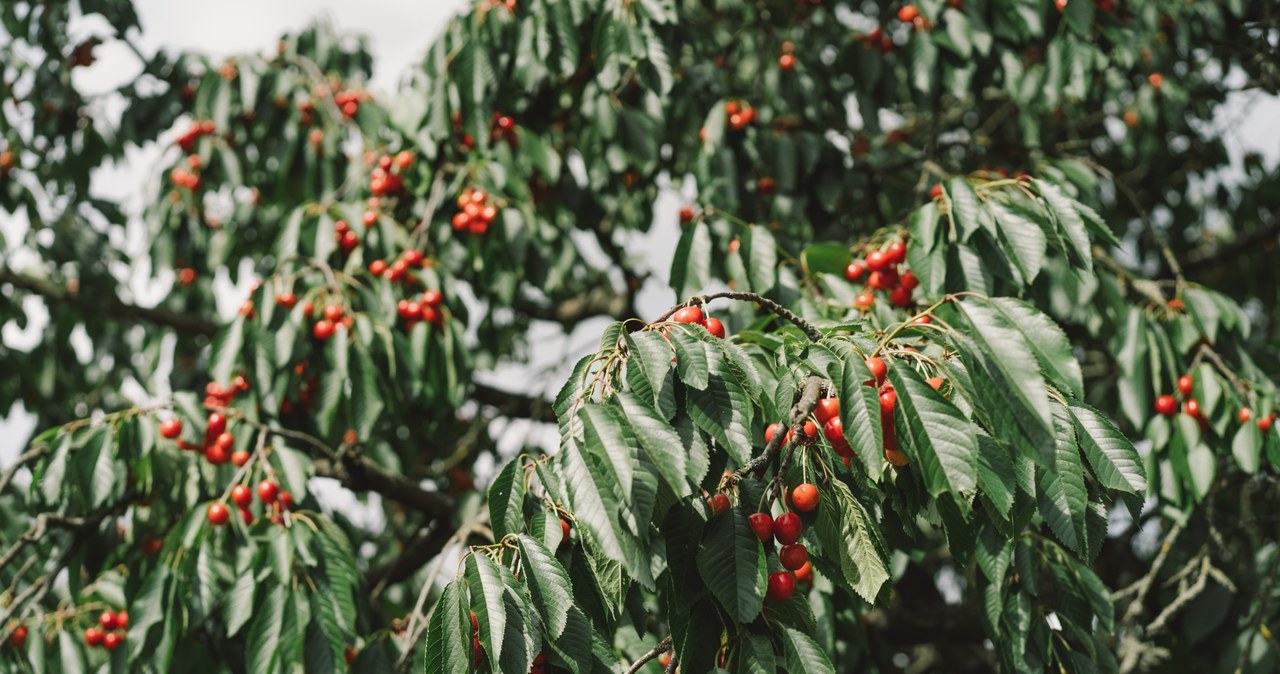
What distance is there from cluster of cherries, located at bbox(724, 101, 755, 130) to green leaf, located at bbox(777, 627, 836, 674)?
1.98 meters

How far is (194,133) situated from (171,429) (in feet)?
5.16

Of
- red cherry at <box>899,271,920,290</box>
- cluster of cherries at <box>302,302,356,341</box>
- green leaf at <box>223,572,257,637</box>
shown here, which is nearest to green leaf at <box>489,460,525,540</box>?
green leaf at <box>223,572,257,637</box>

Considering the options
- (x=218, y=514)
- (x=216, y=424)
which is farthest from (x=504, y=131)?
(x=218, y=514)

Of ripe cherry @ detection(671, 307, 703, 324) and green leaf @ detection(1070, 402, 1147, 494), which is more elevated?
ripe cherry @ detection(671, 307, 703, 324)

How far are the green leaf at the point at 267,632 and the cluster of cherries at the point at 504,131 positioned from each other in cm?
160

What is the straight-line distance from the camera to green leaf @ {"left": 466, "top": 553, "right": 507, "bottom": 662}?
4.34ft

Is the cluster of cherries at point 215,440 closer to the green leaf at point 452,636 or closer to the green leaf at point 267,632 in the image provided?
the green leaf at point 267,632

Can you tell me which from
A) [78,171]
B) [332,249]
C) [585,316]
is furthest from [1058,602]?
[78,171]

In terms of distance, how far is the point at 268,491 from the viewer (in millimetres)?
2420

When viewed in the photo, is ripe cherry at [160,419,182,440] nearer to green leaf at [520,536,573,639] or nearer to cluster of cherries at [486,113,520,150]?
cluster of cherries at [486,113,520,150]

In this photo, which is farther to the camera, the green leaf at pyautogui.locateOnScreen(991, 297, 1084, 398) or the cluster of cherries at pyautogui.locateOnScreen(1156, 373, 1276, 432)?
the cluster of cherries at pyautogui.locateOnScreen(1156, 373, 1276, 432)

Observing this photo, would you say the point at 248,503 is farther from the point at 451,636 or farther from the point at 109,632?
the point at 451,636

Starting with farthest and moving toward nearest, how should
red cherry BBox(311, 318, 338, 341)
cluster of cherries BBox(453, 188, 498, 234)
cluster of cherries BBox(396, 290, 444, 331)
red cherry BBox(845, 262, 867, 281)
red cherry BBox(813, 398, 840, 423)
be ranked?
cluster of cherries BBox(453, 188, 498, 234) < cluster of cherries BBox(396, 290, 444, 331) < red cherry BBox(311, 318, 338, 341) < red cherry BBox(845, 262, 867, 281) < red cherry BBox(813, 398, 840, 423)

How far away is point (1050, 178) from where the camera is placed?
2.76 metres
